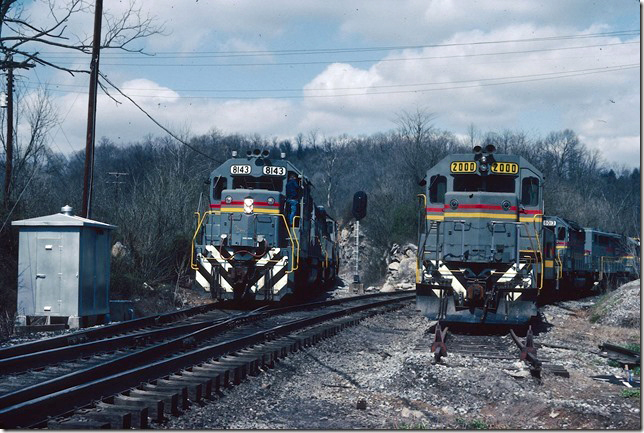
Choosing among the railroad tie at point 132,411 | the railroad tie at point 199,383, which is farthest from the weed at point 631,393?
the railroad tie at point 132,411

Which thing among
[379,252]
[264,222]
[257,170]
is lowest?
[379,252]

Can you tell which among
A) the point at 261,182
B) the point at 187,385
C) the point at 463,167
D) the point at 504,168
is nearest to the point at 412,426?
the point at 187,385

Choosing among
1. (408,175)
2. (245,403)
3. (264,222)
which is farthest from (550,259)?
(408,175)

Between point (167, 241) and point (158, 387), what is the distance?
Result: 15.6m

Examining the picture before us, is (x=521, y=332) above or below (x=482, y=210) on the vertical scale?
below

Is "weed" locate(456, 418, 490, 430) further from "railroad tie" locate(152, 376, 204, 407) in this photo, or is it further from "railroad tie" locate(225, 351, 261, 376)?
"railroad tie" locate(225, 351, 261, 376)

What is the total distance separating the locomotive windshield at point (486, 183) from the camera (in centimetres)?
1359

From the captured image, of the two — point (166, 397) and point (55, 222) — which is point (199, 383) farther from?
point (55, 222)

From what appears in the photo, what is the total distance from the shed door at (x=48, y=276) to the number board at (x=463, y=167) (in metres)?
7.70

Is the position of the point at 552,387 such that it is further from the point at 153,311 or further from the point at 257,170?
the point at 153,311

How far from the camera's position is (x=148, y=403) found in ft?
20.8

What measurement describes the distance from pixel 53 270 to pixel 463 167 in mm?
8071

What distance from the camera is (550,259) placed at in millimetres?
18281

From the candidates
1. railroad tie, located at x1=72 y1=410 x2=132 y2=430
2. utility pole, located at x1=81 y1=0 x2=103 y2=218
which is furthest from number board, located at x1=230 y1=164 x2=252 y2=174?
railroad tie, located at x1=72 y1=410 x2=132 y2=430
